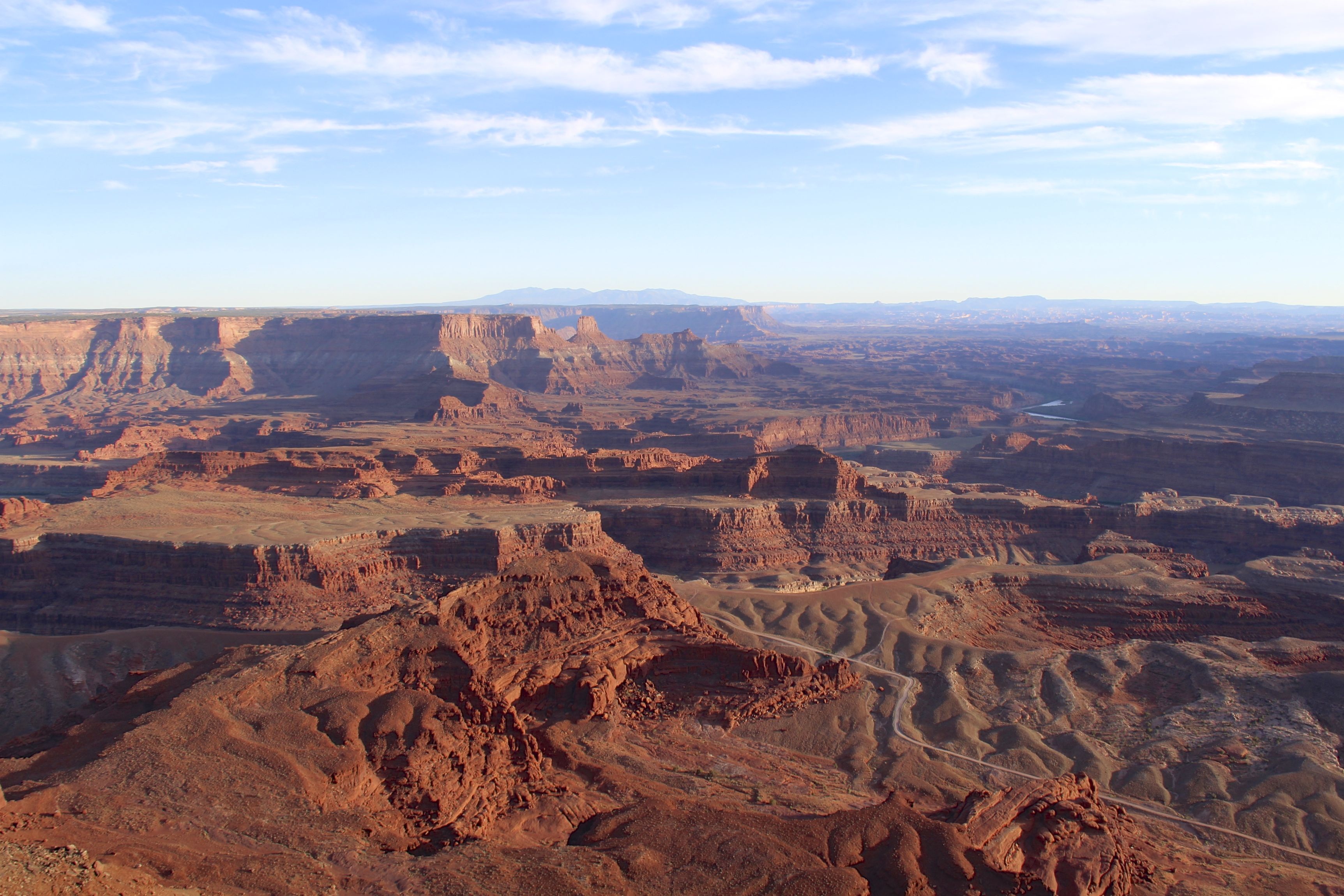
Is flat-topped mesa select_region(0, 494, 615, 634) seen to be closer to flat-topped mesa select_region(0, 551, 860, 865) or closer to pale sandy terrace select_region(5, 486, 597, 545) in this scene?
pale sandy terrace select_region(5, 486, 597, 545)

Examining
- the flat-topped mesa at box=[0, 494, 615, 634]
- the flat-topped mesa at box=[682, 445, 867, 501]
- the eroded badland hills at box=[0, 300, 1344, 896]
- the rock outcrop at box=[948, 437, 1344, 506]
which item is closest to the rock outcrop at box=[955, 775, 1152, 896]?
the eroded badland hills at box=[0, 300, 1344, 896]

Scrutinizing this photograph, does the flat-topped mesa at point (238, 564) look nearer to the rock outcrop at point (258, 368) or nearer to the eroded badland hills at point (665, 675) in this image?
the eroded badland hills at point (665, 675)

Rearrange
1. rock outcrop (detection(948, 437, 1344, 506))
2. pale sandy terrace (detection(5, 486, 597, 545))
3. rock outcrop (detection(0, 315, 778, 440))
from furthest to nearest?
rock outcrop (detection(0, 315, 778, 440)), rock outcrop (detection(948, 437, 1344, 506)), pale sandy terrace (detection(5, 486, 597, 545))

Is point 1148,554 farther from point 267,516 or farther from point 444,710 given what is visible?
point 267,516

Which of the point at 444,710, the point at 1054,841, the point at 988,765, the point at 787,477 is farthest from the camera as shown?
the point at 787,477

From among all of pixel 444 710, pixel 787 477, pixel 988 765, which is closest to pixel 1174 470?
pixel 787 477
